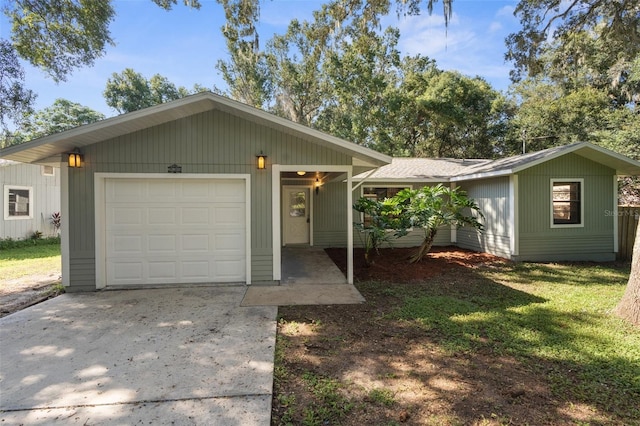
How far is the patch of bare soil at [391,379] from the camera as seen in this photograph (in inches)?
91.4

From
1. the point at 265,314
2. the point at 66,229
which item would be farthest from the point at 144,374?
the point at 66,229

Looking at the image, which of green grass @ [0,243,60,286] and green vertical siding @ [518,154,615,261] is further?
green vertical siding @ [518,154,615,261]

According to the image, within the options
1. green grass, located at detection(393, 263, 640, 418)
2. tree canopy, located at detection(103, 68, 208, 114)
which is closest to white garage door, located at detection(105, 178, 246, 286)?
green grass, located at detection(393, 263, 640, 418)

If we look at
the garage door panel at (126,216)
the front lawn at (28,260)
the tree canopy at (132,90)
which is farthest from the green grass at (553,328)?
the tree canopy at (132,90)

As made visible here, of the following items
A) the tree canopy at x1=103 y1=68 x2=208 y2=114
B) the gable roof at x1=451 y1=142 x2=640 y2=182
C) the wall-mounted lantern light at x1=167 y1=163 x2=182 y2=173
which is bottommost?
the wall-mounted lantern light at x1=167 y1=163 x2=182 y2=173

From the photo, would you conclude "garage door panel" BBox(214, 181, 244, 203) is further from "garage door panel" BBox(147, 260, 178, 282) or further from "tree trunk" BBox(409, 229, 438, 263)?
"tree trunk" BBox(409, 229, 438, 263)

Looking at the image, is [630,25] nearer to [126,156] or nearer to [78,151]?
[126,156]

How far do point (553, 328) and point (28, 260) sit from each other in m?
12.6

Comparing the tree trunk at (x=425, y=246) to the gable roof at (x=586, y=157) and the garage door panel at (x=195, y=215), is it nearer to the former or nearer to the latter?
the gable roof at (x=586, y=157)

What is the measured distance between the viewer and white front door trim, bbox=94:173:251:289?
5.51 m

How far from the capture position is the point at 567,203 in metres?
8.62

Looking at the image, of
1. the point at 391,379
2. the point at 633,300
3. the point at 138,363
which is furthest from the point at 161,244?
the point at 633,300

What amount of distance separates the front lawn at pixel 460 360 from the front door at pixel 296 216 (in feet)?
17.7

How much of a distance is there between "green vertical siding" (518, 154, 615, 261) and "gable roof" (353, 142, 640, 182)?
36 centimetres
